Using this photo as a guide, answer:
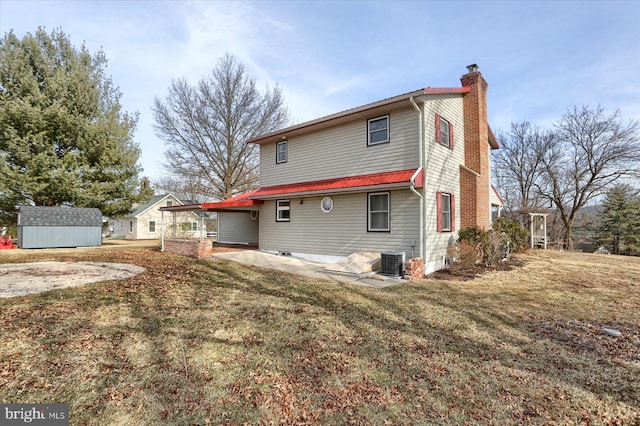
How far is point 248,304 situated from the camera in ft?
19.1

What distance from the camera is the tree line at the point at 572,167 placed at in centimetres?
2312

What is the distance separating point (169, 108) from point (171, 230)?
1436 cm

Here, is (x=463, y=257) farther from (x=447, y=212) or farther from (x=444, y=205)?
(x=444, y=205)

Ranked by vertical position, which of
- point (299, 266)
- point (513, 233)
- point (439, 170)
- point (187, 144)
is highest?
point (187, 144)

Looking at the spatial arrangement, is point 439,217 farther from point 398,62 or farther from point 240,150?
point 240,150

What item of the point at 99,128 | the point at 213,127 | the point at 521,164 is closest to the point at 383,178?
the point at 213,127

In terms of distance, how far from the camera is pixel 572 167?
25.9 meters

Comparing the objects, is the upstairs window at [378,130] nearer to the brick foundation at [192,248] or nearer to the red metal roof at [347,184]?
the red metal roof at [347,184]

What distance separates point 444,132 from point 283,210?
7474mm

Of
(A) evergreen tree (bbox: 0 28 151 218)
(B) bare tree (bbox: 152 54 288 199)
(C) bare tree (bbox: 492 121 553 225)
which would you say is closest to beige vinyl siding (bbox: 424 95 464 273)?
(B) bare tree (bbox: 152 54 288 199)

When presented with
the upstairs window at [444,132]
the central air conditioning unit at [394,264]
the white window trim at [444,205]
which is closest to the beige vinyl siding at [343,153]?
the upstairs window at [444,132]

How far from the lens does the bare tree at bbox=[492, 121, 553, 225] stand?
2828 cm

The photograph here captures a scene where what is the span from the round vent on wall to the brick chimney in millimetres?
5415

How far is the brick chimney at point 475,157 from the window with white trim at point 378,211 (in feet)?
12.4
